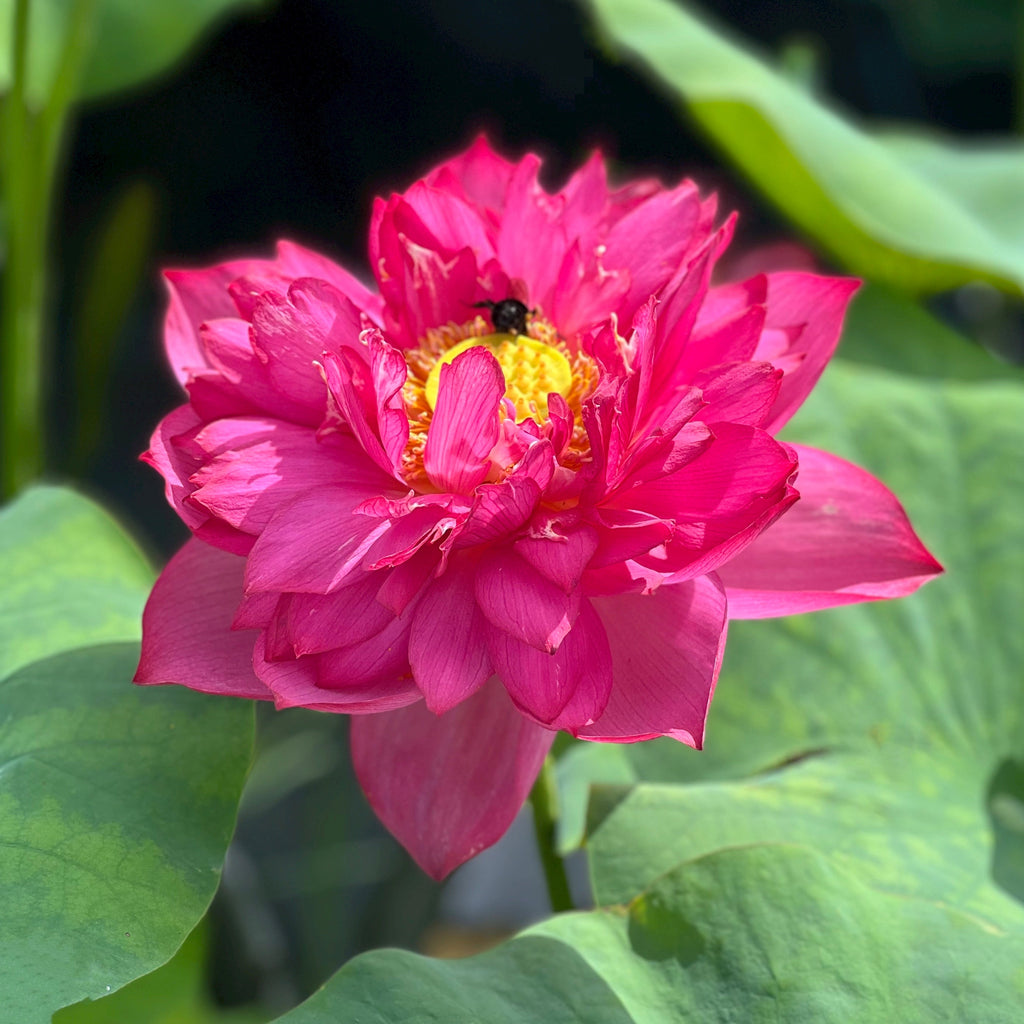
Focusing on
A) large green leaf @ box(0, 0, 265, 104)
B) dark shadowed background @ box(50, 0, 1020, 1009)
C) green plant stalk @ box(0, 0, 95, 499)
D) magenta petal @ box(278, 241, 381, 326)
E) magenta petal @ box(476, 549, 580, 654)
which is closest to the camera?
magenta petal @ box(476, 549, 580, 654)

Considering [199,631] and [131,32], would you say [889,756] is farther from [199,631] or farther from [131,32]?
[131,32]

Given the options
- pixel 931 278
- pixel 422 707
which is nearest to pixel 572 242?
pixel 422 707

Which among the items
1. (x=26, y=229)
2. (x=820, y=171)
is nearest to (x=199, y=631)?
(x=26, y=229)

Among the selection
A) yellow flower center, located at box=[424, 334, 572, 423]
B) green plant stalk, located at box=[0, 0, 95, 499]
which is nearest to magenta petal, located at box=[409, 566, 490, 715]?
yellow flower center, located at box=[424, 334, 572, 423]

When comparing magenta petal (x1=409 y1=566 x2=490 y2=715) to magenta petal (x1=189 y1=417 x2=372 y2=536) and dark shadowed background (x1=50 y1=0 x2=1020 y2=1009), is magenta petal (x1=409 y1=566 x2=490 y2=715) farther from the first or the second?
dark shadowed background (x1=50 y1=0 x2=1020 y2=1009)

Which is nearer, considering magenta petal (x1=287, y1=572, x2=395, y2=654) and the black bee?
magenta petal (x1=287, y1=572, x2=395, y2=654)

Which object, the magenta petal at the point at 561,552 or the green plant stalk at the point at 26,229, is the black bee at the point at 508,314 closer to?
the magenta petal at the point at 561,552

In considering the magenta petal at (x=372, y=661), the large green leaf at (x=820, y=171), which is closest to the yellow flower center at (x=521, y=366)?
the magenta petal at (x=372, y=661)

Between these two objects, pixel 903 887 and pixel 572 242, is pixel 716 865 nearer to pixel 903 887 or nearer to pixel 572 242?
pixel 903 887

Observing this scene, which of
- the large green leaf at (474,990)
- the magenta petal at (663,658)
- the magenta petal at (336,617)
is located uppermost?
the magenta petal at (336,617)
